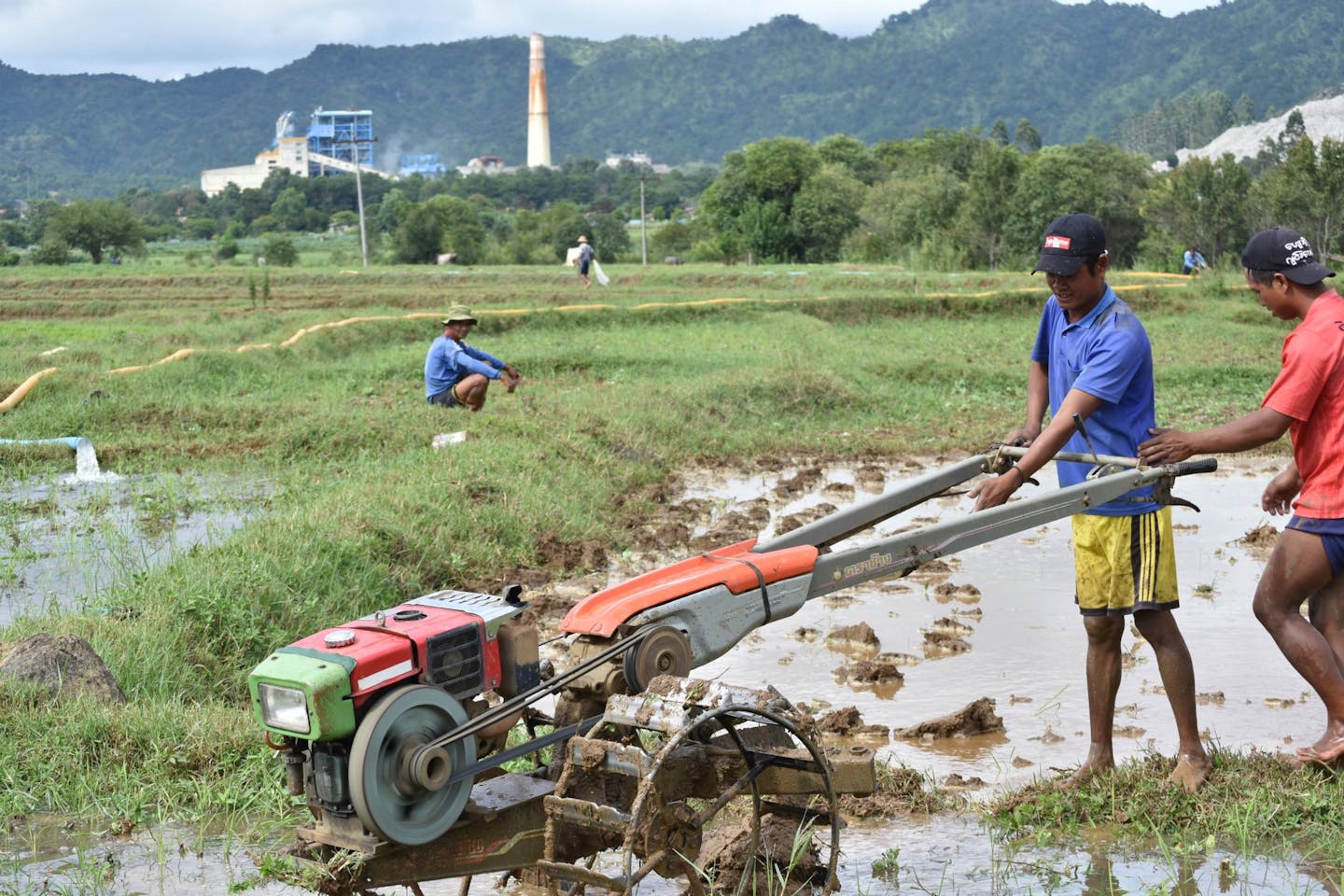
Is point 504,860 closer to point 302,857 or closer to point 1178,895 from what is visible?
point 302,857

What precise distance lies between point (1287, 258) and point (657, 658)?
2.57 metres

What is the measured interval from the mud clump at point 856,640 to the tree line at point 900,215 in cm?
3006

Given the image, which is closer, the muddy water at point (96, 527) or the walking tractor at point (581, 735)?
the walking tractor at point (581, 735)

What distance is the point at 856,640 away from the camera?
6703 mm

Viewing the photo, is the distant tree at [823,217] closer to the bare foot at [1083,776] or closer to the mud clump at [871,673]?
the mud clump at [871,673]

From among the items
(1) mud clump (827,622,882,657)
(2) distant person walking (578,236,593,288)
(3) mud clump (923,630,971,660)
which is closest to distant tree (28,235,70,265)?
(2) distant person walking (578,236,593,288)

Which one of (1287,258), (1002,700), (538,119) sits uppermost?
(538,119)

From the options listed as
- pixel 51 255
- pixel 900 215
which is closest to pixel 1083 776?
pixel 51 255

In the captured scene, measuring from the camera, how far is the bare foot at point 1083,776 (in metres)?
4.55

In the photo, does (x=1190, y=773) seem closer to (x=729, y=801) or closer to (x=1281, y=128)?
(x=729, y=801)

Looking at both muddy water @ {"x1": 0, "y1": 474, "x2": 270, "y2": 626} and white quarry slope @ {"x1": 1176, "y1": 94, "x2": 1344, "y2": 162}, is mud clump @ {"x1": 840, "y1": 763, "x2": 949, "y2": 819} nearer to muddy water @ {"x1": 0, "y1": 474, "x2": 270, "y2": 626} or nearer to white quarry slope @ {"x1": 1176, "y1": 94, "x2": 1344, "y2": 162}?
muddy water @ {"x1": 0, "y1": 474, "x2": 270, "y2": 626}

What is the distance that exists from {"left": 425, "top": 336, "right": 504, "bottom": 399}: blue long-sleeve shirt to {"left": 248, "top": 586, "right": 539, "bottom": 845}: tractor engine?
746cm

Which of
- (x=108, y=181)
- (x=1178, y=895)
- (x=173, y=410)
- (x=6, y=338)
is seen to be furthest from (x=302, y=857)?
(x=108, y=181)

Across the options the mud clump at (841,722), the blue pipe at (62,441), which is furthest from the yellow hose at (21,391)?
the mud clump at (841,722)
